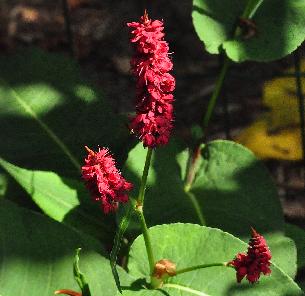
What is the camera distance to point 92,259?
1.86 meters

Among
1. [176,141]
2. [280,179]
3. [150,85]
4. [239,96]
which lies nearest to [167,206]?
[176,141]

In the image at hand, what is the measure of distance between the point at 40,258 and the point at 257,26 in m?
0.81

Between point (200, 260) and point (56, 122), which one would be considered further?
point (56, 122)

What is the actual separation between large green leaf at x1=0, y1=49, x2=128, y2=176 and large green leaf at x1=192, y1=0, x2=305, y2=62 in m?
0.34

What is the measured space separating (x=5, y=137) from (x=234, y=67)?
167 centimetres

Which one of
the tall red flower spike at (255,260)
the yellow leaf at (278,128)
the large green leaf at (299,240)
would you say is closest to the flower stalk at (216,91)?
the large green leaf at (299,240)

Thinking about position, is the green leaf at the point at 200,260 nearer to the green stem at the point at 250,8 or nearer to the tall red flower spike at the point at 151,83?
the tall red flower spike at the point at 151,83

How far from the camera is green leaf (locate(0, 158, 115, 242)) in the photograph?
2031 millimetres

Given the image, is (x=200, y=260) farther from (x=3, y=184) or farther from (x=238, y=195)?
(x=3, y=184)

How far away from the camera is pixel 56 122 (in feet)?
7.46

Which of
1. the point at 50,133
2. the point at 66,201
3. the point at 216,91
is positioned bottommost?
the point at 66,201

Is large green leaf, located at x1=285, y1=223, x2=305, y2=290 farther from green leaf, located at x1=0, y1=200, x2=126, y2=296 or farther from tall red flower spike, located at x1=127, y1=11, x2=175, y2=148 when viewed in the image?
tall red flower spike, located at x1=127, y1=11, x2=175, y2=148

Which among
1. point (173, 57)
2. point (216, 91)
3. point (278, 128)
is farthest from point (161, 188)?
point (173, 57)

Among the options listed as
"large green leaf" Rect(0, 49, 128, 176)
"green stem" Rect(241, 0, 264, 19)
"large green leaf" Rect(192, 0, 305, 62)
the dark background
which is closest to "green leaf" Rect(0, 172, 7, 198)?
"large green leaf" Rect(0, 49, 128, 176)
